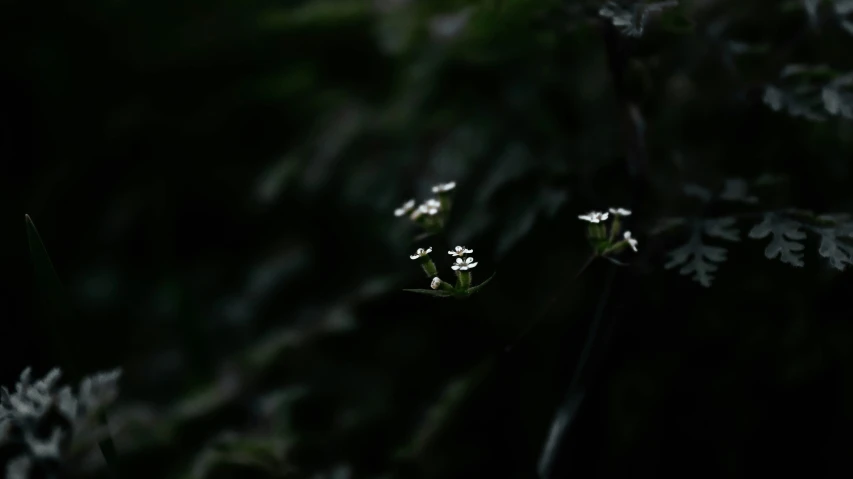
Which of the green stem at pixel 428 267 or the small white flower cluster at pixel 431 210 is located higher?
the small white flower cluster at pixel 431 210

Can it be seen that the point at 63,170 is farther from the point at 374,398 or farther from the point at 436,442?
the point at 436,442

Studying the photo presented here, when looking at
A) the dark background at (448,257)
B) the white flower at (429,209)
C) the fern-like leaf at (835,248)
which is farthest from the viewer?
the dark background at (448,257)

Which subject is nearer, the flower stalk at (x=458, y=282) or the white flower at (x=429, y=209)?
the flower stalk at (x=458, y=282)

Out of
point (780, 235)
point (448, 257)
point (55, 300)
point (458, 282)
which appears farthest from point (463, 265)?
point (55, 300)

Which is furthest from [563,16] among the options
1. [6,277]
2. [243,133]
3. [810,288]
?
[6,277]

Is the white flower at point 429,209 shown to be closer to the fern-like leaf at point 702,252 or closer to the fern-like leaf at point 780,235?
the fern-like leaf at point 702,252

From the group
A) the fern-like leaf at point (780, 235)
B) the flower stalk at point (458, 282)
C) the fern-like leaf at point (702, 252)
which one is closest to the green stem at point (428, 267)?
the flower stalk at point (458, 282)
